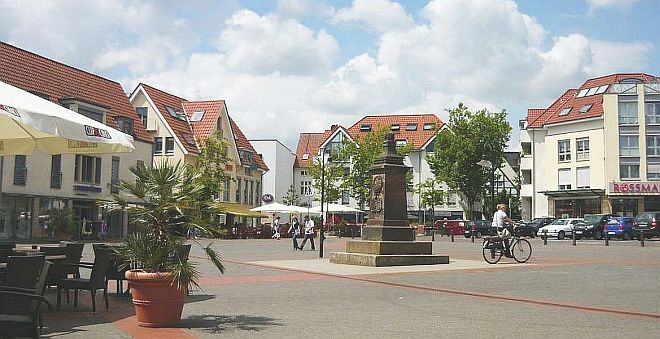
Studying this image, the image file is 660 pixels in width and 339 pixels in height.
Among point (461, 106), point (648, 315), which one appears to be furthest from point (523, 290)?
point (461, 106)

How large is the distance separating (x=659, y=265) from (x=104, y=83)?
132ft

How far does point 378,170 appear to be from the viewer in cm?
2227

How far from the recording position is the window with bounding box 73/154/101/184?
148 ft

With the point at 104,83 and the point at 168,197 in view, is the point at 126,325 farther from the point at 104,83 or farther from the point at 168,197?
the point at 104,83

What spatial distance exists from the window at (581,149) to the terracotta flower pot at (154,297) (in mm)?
63763

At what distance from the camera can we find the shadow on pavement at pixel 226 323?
9.34 m

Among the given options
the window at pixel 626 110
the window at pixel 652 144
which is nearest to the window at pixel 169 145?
the window at pixel 626 110

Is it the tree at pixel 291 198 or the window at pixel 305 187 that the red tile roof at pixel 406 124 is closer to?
the tree at pixel 291 198

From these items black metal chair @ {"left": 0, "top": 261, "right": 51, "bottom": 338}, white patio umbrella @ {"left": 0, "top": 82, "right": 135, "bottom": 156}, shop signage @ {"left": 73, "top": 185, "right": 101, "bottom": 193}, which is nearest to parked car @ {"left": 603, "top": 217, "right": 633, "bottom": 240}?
shop signage @ {"left": 73, "top": 185, "right": 101, "bottom": 193}

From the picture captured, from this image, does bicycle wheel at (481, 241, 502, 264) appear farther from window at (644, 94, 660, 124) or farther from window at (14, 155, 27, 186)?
window at (644, 94, 660, 124)

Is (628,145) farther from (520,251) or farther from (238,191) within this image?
(520,251)

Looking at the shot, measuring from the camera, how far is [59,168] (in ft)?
141

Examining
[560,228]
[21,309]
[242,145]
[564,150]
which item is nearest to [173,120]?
[242,145]

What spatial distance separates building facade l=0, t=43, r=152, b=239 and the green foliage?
27856 millimetres
